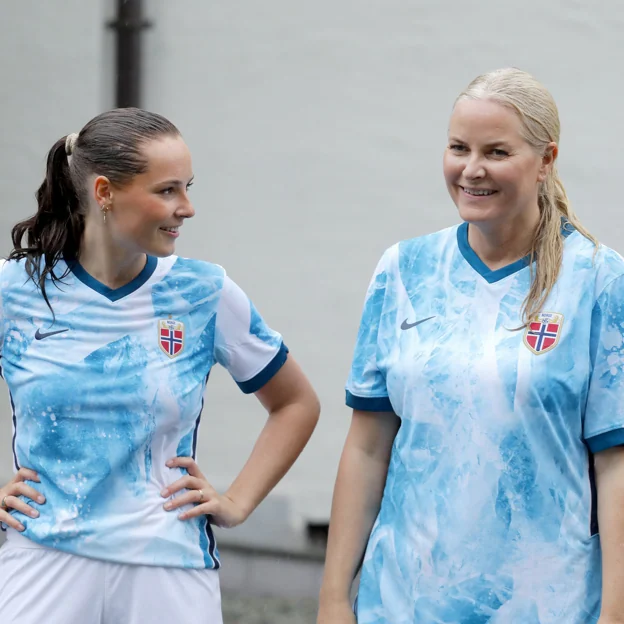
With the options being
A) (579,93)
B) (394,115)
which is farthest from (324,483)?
(579,93)

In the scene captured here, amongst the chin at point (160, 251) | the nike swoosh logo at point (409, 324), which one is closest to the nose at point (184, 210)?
the chin at point (160, 251)

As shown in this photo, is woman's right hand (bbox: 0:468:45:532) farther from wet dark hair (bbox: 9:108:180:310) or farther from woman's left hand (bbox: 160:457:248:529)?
wet dark hair (bbox: 9:108:180:310)

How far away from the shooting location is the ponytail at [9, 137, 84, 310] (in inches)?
104

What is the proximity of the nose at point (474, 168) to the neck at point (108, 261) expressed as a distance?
2.61ft

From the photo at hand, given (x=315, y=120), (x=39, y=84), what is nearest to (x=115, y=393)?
(x=315, y=120)

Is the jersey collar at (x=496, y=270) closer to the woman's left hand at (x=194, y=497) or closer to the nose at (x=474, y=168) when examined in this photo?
the nose at (x=474, y=168)

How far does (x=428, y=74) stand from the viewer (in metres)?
4.43

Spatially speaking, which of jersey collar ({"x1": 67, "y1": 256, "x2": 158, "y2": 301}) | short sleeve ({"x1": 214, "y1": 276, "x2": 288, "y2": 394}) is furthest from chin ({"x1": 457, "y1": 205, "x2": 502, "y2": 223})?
jersey collar ({"x1": 67, "y1": 256, "x2": 158, "y2": 301})

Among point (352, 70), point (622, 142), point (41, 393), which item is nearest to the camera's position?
point (41, 393)

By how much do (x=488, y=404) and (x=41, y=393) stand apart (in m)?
0.96

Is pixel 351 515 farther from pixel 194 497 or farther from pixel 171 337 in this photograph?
pixel 171 337

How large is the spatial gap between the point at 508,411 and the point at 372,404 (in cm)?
33

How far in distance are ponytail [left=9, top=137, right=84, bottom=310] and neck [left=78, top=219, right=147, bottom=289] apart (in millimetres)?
47

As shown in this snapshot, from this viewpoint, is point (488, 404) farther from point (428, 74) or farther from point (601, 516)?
point (428, 74)
